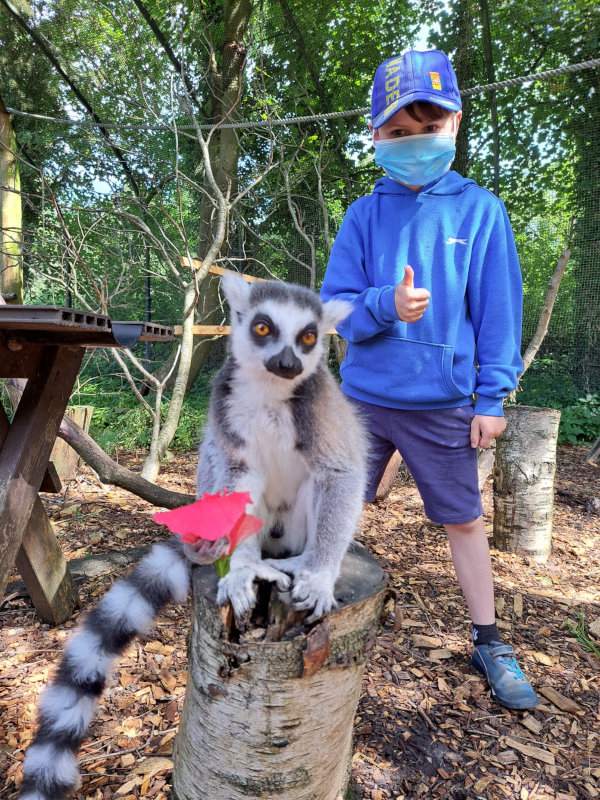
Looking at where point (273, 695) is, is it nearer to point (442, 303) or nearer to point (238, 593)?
point (238, 593)

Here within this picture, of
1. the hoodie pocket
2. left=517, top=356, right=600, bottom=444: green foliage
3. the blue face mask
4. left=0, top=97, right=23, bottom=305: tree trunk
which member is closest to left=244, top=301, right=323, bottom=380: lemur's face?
the hoodie pocket

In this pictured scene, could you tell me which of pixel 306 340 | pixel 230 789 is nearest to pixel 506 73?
pixel 306 340

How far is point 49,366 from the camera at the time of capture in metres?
2.10

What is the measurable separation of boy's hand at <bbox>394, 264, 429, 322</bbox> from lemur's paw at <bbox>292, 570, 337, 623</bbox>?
85cm

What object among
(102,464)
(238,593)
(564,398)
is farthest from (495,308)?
(564,398)

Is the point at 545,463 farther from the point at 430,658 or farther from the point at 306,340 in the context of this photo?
the point at 306,340

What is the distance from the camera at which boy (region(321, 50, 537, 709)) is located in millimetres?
1846

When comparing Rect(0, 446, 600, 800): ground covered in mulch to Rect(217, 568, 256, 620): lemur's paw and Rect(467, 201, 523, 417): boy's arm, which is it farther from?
Rect(467, 201, 523, 417): boy's arm

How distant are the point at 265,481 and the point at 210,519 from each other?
0.79 meters

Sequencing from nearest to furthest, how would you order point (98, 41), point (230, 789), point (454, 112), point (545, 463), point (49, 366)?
point (230, 789), point (454, 112), point (49, 366), point (545, 463), point (98, 41)

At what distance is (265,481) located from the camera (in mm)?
1575

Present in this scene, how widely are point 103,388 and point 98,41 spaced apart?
13.7 feet

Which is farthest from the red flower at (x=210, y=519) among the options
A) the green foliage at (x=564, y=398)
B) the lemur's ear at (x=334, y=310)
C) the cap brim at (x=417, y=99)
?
the green foliage at (x=564, y=398)

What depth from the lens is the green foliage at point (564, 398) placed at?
6.47 m
